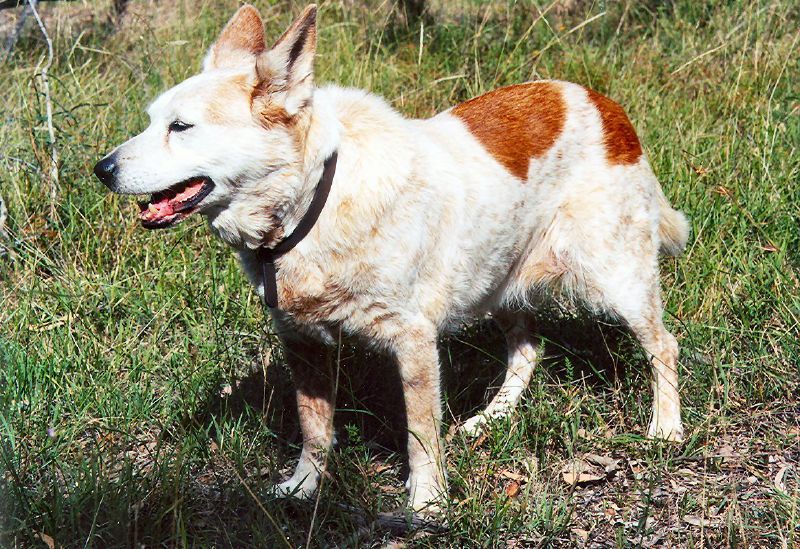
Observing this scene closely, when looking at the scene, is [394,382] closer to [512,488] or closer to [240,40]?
[512,488]

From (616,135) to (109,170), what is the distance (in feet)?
6.55

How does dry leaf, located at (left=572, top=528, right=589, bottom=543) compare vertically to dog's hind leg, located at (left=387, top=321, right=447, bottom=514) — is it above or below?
below

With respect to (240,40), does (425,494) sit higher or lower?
lower

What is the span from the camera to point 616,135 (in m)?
3.78

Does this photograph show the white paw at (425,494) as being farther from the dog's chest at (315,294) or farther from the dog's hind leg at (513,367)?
the dog's chest at (315,294)

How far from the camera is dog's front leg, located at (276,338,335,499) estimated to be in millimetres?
3457

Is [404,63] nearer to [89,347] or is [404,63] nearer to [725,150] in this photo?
[725,150]

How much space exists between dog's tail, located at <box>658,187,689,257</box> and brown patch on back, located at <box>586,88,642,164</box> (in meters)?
0.28

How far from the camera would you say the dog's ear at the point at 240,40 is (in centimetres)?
324

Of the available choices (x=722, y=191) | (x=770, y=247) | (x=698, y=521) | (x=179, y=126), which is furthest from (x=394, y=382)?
(x=770, y=247)

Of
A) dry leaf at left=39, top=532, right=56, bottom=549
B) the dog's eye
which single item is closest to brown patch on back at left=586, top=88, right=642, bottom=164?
the dog's eye

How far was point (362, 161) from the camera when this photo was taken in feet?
10.2

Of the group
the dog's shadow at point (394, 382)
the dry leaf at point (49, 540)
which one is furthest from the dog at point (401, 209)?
the dry leaf at point (49, 540)

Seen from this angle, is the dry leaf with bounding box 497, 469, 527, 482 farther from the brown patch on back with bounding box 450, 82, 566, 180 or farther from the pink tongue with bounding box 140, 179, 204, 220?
the pink tongue with bounding box 140, 179, 204, 220
